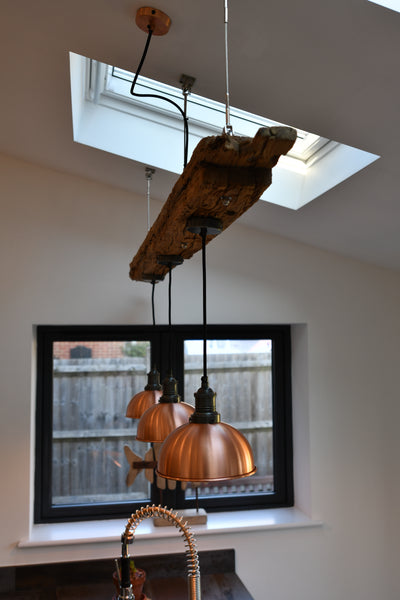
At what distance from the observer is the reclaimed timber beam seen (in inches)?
35.8

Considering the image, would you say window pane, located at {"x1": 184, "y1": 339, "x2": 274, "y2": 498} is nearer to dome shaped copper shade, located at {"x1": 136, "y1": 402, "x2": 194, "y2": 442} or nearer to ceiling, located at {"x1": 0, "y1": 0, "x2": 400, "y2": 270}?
ceiling, located at {"x1": 0, "y1": 0, "x2": 400, "y2": 270}

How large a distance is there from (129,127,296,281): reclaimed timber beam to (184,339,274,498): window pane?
5.98 feet

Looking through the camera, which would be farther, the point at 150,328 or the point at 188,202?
the point at 150,328

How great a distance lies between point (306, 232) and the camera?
8.73 feet

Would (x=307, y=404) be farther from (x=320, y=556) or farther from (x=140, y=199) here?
(x=140, y=199)

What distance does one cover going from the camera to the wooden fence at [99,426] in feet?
9.56

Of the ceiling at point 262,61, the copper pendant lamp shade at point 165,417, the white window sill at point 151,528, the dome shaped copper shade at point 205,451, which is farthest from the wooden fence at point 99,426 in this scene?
the dome shaped copper shade at point 205,451

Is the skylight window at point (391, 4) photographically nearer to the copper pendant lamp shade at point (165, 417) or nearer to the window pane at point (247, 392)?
the copper pendant lamp shade at point (165, 417)

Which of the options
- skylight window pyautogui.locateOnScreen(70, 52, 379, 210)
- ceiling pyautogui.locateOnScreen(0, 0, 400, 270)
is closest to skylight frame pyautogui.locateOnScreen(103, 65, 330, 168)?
skylight window pyautogui.locateOnScreen(70, 52, 379, 210)

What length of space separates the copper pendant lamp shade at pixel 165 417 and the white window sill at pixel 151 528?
4.59 ft

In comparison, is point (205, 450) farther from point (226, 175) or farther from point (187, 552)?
point (187, 552)

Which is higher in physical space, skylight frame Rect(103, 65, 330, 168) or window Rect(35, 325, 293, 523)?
skylight frame Rect(103, 65, 330, 168)

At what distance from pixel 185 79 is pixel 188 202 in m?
0.65

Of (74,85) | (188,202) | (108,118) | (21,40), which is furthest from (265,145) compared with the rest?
(108,118)
